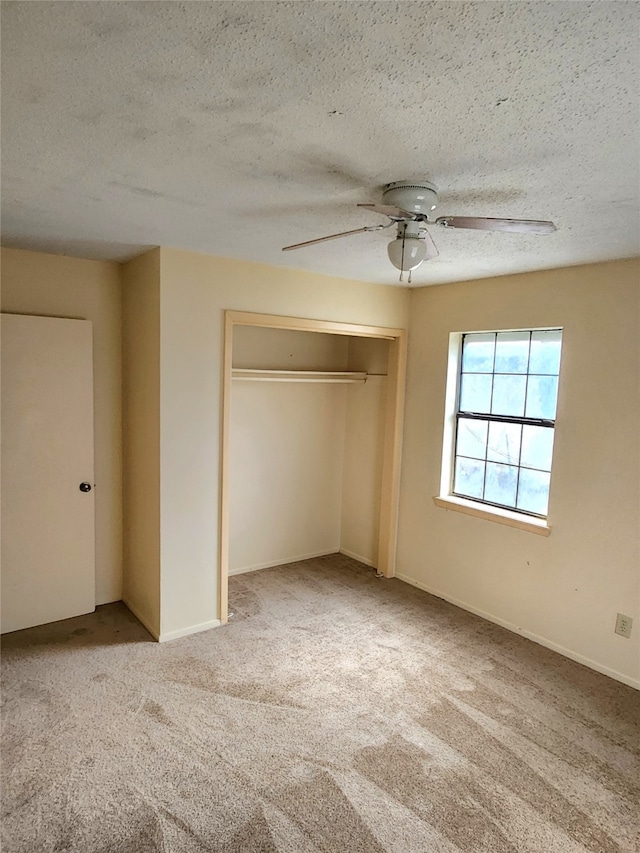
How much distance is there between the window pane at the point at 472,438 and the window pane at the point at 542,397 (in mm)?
411

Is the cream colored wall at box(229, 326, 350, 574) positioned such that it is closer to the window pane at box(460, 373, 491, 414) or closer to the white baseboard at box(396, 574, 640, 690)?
the white baseboard at box(396, 574, 640, 690)

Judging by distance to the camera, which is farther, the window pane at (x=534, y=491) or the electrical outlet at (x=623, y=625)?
the window pane at (x=534, y=491)

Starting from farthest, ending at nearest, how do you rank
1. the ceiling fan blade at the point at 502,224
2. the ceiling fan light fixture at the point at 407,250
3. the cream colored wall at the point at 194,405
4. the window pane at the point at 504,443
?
the window pane at the point at 504,443, the cream colored wall at the point at 194,405, the ceiling fan light fixture at the point at 407,250, the ceiling fan blade at the point at 502,224

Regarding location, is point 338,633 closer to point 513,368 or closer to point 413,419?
point 413,419

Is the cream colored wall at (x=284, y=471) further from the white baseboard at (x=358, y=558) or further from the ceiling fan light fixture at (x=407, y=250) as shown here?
the ceiling fan light fixture at (x=407, y=250)

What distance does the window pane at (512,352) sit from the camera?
368cm

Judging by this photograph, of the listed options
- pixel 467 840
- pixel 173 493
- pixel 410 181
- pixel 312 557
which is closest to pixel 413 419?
pixel 312 557

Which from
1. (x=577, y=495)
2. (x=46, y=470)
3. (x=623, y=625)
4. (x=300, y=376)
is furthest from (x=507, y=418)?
(x=46, y=470)

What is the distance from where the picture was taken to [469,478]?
4105mm

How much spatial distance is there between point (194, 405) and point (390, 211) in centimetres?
189

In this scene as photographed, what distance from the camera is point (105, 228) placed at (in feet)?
8.96

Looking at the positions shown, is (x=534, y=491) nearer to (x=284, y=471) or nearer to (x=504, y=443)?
(x=504, y=443)

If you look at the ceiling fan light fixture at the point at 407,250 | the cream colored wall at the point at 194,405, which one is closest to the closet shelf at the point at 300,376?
the cream colored wall at the point at 194,405

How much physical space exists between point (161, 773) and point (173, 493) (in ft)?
5.03
